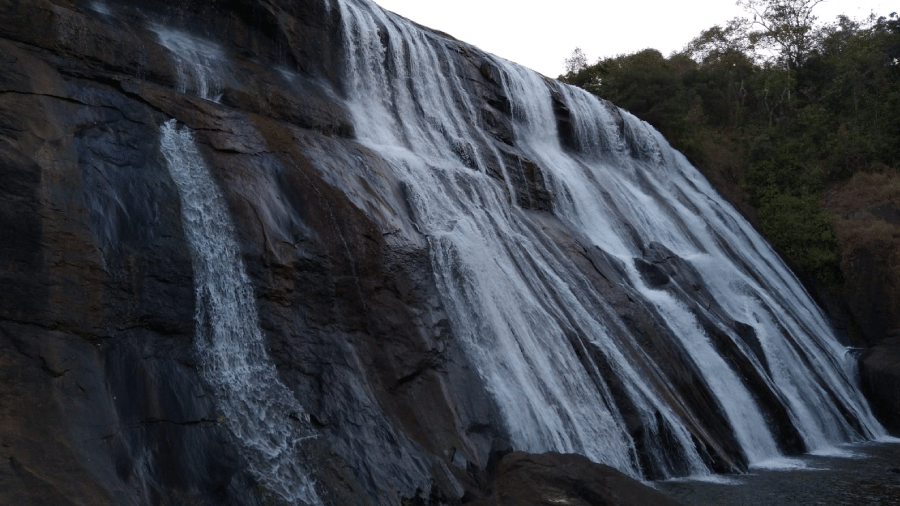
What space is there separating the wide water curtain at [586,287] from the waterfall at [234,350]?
3213 mm

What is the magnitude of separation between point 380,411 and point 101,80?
621cm

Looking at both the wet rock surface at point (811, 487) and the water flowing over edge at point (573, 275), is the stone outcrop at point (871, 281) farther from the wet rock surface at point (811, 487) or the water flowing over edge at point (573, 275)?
the wet rock surface at point (811, 487)

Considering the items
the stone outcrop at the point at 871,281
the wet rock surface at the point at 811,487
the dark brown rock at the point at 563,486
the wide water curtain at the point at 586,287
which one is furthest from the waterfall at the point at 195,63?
the stone outcrop at the point at 871,281

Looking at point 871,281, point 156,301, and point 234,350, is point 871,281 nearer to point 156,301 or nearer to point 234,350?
point 234,350

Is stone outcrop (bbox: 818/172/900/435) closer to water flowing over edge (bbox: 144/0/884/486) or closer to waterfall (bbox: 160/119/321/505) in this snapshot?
water flowing over edge (bbox: 144/0/884/486)

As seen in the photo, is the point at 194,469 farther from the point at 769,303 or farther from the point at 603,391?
the point at 769,303

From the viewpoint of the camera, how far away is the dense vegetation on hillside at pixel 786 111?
24156mm

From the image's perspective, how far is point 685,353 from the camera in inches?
540

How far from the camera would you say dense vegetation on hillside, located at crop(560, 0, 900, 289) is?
A: 24.2m

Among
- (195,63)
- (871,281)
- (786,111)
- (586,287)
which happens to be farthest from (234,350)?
(786,111)

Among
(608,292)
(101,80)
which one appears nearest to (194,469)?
(101,80)

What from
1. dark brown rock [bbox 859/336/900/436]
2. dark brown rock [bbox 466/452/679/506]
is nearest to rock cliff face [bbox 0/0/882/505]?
dark brown rock [bbox 466/452/679/506]

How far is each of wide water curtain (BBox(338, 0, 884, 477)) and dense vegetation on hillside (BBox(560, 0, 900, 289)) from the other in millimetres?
2220

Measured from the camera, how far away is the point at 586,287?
1381 centimetres
